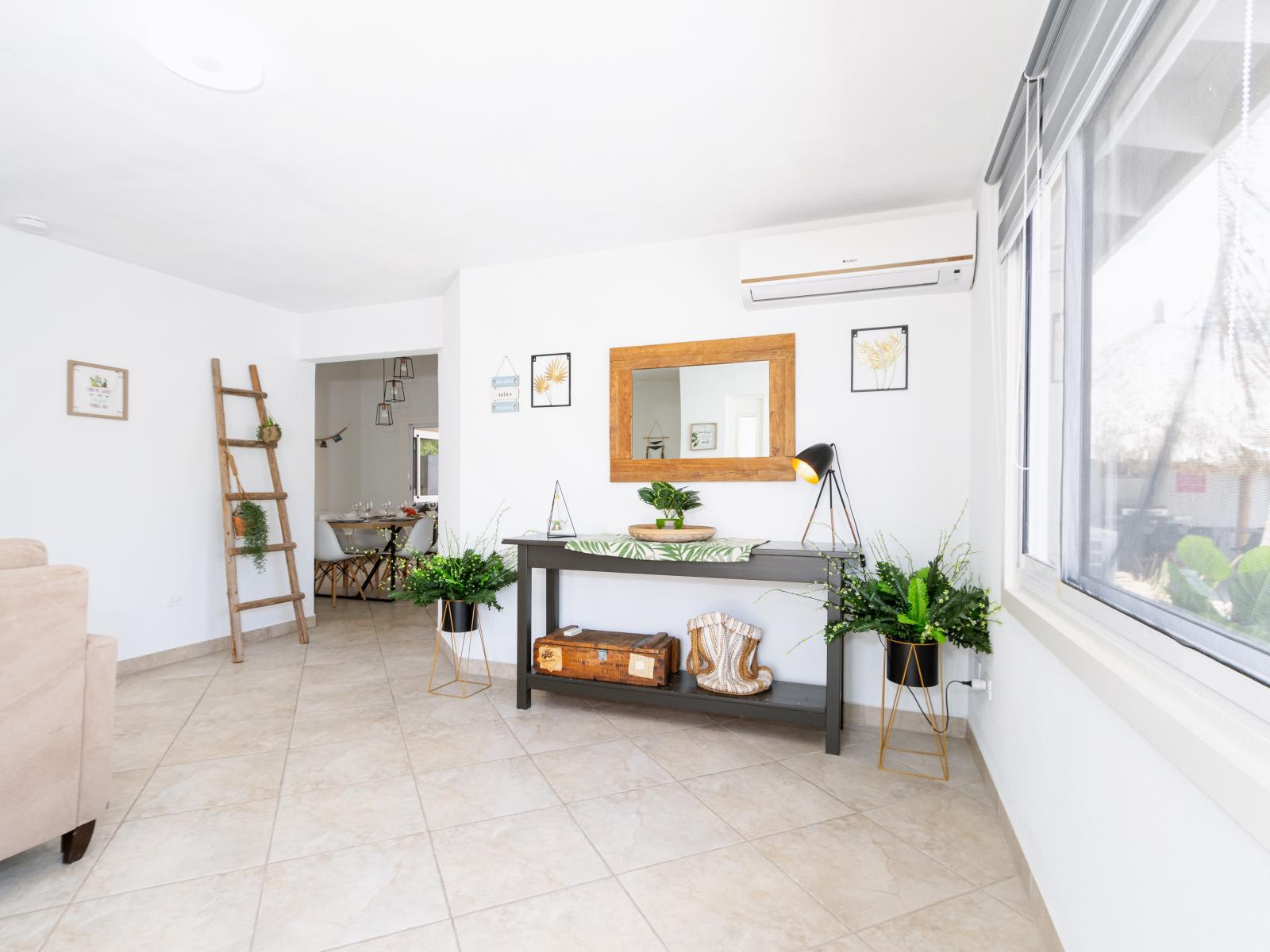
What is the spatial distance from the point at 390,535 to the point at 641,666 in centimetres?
402

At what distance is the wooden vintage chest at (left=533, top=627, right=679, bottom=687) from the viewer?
10.2 ft

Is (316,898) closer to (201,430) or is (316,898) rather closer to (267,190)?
(267,190)

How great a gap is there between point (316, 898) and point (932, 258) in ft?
10.3

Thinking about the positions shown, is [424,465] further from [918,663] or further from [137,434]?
[918,663]

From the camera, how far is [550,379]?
373 cm

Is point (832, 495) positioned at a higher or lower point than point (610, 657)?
higher

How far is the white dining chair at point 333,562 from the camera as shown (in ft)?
20.0

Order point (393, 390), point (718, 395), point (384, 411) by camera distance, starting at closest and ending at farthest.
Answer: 1. point (718, 395)
2. point (393, 390)
3. point (384, 411)

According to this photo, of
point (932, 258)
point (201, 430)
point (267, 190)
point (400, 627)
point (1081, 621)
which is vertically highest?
point (267, 190)

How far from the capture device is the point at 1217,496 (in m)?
0.93

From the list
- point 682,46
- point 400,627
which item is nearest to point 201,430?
point 400,627

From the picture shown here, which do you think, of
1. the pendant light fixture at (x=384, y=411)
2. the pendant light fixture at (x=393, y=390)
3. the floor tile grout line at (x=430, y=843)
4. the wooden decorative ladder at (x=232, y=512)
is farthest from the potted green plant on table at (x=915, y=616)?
the pendant light fixture at (x=384, y=411)

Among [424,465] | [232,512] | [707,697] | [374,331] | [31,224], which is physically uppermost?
[31,224]

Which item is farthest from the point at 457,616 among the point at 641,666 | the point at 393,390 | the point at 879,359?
the point at 393,390
